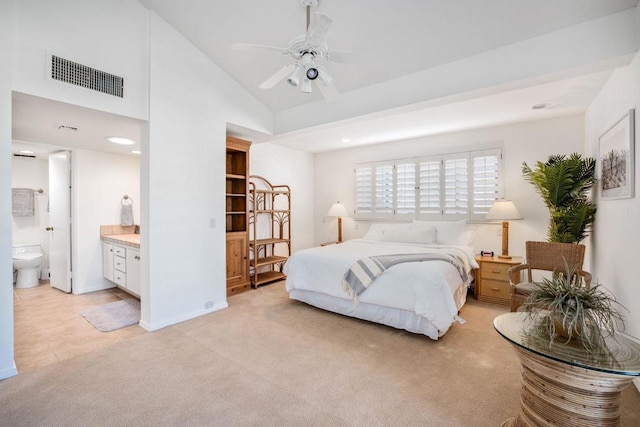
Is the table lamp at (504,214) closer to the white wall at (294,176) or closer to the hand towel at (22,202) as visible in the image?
the white wall at (294,176)

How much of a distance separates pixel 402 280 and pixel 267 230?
10.6 ft

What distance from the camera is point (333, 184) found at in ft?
21.1

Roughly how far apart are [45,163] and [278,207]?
4320mm

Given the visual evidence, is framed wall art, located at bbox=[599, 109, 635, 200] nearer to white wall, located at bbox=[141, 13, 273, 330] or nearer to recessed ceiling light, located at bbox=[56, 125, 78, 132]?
white wall, located at bbox=[141, 13, 273, 330]

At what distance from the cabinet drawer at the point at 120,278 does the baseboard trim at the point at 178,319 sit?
122 centimetres

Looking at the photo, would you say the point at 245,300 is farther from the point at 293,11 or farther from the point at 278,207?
the point at 293,11

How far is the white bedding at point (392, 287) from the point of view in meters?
2.85

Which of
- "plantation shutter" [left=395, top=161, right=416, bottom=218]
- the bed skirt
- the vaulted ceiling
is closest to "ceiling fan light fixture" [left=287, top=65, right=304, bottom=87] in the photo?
the vaulted ceiling

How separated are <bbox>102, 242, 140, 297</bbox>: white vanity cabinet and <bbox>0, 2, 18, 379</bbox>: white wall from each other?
1.62m

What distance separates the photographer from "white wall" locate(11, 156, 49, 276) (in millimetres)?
5242

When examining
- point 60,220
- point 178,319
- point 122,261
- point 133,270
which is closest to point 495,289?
point 178,319

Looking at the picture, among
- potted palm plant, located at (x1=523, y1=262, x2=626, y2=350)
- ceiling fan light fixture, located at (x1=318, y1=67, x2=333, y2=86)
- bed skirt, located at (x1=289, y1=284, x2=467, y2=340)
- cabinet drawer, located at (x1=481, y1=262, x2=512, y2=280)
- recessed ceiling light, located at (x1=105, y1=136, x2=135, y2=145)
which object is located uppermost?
ceiling fan light fixture, located at (x1=318, y1=67, x2=333, y2=86)

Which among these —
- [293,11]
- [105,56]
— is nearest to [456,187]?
[293,11]

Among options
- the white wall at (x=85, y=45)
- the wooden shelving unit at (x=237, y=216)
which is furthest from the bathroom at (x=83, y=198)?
the white wall at (x=85, y=45)
